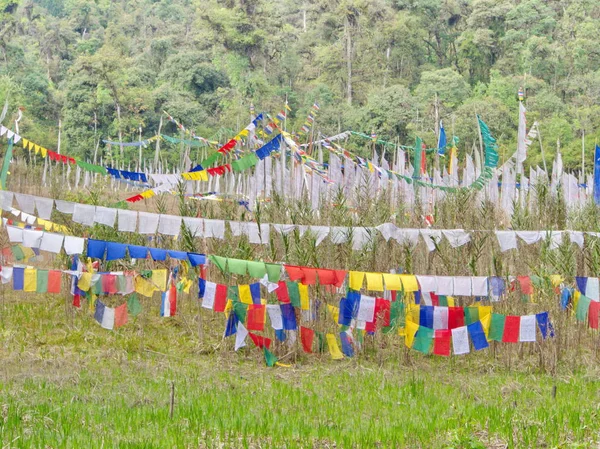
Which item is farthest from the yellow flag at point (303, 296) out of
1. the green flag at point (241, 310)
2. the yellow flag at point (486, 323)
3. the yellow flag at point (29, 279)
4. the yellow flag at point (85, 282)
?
the yellow flag at point (29, 279)

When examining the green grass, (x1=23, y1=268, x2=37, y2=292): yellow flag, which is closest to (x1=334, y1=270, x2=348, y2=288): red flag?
the green grass

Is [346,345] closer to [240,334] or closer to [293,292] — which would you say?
[293,292]

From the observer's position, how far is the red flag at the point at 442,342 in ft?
34.2

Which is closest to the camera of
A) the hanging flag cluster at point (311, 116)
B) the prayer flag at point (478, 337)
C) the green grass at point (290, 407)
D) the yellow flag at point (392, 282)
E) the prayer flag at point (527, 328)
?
the green grass at point (290, 407)

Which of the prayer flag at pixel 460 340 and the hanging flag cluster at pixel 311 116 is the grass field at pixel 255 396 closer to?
the prayer flag at pixel 460 340

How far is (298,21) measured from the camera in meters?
67.6

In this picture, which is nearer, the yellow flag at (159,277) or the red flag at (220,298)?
the red flag at (220,298)

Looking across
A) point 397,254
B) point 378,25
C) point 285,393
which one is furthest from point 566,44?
point 285,393

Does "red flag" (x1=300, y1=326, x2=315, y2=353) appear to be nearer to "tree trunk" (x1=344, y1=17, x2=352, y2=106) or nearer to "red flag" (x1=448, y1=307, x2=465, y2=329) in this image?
"red flag" (x1=448, y1=307, x2=465, y2=329)

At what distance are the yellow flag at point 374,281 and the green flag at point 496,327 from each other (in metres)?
1.40

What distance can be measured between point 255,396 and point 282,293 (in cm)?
290

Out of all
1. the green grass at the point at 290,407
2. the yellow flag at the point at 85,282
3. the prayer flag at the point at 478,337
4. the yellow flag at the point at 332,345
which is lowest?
the green grass at the point at 290,407

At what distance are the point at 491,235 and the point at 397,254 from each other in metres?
1.43

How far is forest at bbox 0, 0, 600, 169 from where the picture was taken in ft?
125
